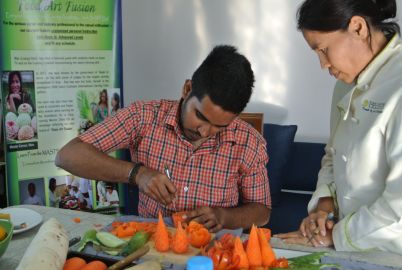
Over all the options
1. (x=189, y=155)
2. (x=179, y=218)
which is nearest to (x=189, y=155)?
(x=189, y=155)

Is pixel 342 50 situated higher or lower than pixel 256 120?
higher

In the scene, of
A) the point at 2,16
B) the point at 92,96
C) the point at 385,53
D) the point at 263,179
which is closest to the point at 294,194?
the point at 263,179

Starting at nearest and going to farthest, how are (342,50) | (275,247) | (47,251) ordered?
(47,251) < (342,50) < (275,247)

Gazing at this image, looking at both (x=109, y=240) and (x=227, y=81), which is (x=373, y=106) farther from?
(x=109, y=240)

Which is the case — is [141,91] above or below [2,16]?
below

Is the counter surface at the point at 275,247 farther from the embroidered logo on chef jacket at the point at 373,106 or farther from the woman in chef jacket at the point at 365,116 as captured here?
the embroidered logo on chef jacket at the point at 373,106

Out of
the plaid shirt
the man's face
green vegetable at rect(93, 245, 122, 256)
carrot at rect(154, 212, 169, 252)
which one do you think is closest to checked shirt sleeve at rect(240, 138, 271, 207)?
the plaid shirt

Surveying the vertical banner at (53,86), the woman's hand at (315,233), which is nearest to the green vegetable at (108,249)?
the woman's hand at (315,233)

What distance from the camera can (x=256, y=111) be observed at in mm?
3180

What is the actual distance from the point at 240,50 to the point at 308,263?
220 cm

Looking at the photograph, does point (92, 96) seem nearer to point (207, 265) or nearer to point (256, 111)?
point (256, 111)

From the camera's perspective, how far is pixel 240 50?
3137 millimetres

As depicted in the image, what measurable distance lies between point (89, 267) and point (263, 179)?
1.01 m

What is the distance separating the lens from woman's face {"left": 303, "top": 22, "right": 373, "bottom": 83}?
1203mm
